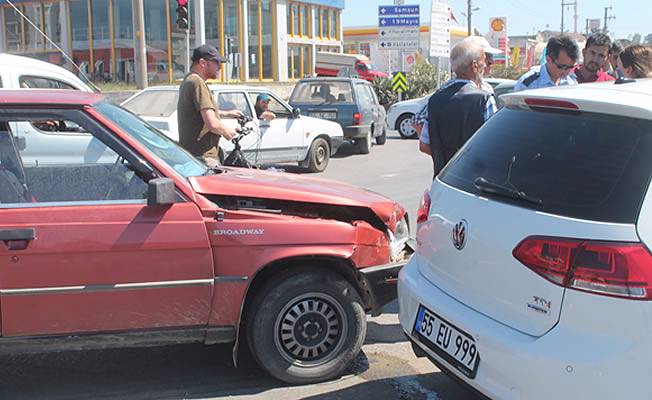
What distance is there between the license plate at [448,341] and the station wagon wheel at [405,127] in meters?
16.1

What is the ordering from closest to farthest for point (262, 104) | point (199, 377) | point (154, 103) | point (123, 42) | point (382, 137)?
point (199, 377)
point (154, 103)
point (262, 104)
point (382, 137)
point (123, 42)

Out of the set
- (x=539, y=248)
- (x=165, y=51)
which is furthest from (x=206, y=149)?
(x=165, y=51)

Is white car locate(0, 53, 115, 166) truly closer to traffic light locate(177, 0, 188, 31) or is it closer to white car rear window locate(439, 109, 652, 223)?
white car rear window locate(439, 109, 652, 223)

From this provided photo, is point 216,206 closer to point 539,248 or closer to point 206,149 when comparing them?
point 539,248

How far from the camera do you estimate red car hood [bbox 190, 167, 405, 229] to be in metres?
3.84

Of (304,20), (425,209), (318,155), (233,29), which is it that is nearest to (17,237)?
(425,209)

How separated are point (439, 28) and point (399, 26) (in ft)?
4.96

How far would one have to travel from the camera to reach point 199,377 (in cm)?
409

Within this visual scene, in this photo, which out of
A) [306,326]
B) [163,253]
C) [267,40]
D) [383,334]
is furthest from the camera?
[267,40]

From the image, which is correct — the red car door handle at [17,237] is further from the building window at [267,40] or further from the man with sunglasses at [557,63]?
the building window at [267,40]

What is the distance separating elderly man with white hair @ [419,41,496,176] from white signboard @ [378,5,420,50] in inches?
767

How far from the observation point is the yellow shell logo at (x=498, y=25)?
54.9m

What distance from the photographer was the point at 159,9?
113 ft

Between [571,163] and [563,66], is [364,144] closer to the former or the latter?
[563,66]
